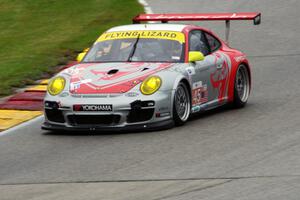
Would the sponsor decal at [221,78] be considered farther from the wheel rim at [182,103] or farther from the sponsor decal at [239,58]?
the wheel rim at [182,103]

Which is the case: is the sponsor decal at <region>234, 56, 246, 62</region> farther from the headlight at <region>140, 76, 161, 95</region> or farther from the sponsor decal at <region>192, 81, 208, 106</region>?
the headlight at <region>140, 76, 161, 95</region>

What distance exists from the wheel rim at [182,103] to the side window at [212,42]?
1445mm

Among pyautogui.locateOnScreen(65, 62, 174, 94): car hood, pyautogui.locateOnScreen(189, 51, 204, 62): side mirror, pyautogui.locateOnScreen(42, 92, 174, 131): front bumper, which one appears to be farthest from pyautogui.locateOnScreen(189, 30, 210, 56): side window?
pyautogui.locateOnScreen(42, 92, 174, 131): front bumper

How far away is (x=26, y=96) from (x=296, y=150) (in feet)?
17.9

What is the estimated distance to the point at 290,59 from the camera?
58.6 feet

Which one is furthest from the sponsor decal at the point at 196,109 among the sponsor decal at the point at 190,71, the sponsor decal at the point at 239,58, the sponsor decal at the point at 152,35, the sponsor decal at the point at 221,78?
the sponsor decal at the point at 239,58

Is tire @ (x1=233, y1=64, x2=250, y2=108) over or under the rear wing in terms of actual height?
under

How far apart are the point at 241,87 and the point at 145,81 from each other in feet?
8.20

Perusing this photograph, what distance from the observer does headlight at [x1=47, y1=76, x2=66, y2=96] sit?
12184mm

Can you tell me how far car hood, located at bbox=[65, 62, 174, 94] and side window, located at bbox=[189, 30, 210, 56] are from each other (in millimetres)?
804

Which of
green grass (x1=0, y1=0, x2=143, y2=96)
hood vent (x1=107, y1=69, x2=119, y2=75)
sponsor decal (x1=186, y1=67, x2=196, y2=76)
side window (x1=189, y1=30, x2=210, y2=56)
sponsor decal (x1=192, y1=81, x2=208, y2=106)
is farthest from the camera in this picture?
green grass (x1=0, y1=0, x2=143, y2=96)

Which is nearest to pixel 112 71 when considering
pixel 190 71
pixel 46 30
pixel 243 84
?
pixel 190 71

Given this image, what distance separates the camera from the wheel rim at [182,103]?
12172mm

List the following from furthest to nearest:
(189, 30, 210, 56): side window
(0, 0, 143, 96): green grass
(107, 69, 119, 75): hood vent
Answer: (0, 0, 143, 96): green grass
(189, 30, 210, 56): side window
(107, 69, 119, 75): hood vent
